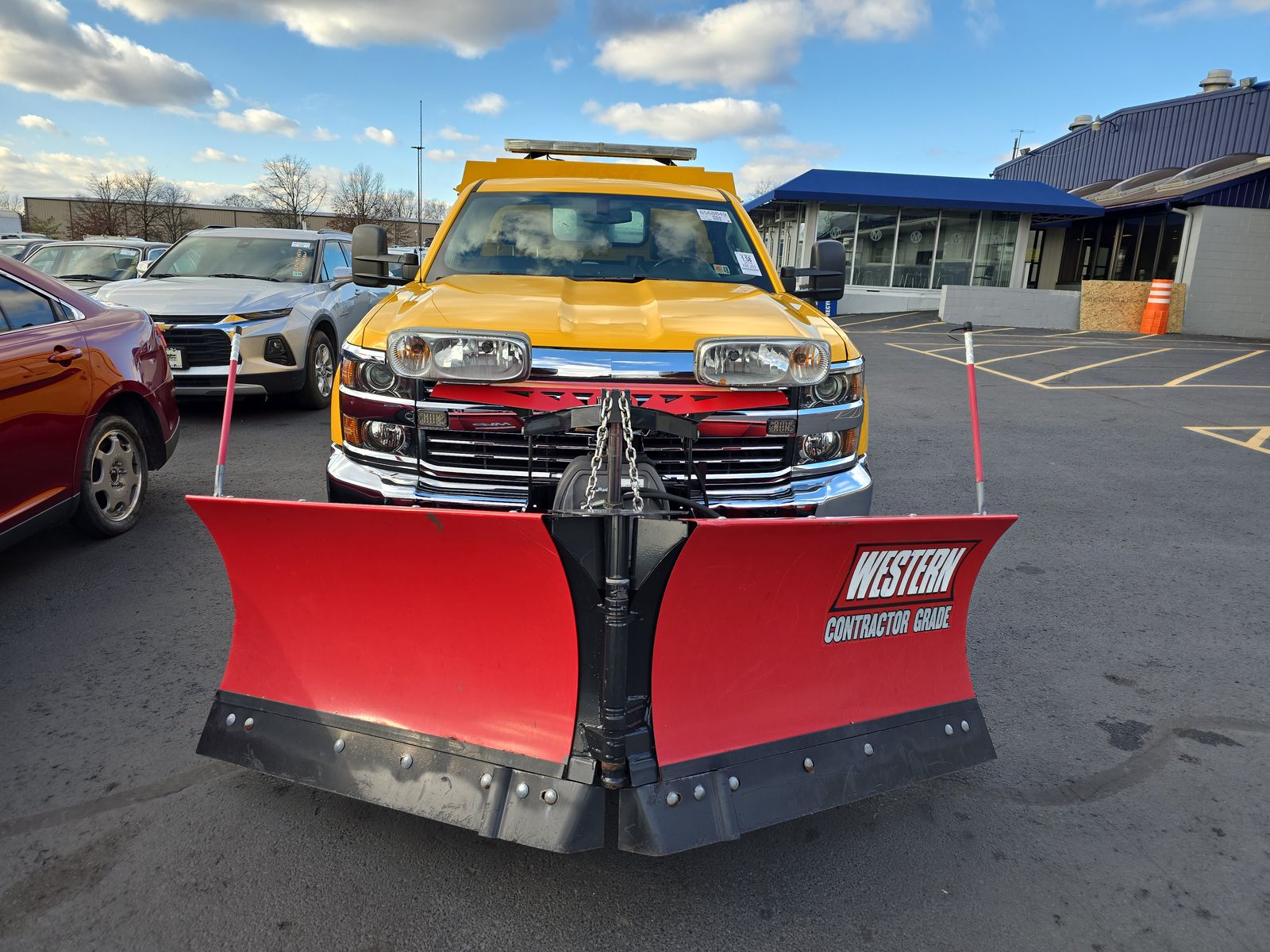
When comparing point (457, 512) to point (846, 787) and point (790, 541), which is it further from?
point (846, 787)

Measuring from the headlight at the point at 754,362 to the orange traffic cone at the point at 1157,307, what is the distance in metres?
22.9

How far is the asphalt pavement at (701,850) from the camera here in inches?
85.7

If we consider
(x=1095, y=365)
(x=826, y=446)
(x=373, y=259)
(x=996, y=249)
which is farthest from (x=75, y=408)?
(x=996, y=249)

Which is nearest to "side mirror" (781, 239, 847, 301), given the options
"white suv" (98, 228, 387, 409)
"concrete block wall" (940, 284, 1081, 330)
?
"white suv" (98, 228, 387, 409)

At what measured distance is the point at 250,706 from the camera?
247 cm

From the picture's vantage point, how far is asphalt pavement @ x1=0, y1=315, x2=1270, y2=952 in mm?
2178


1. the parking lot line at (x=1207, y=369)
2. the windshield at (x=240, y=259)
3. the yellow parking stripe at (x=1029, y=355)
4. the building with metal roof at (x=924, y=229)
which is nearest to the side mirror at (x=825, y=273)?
the windshield at (x=240, y=259)

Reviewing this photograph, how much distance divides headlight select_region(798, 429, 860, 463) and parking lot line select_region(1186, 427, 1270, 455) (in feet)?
22.6

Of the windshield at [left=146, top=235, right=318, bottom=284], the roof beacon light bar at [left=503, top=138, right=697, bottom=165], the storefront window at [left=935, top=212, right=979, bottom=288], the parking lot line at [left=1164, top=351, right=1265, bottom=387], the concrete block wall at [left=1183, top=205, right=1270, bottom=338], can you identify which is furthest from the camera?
the storefront window at [left=935, top=212, right=979, bottom=288]

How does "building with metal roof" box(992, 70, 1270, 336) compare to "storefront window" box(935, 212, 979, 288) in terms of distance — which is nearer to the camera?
"building with metal roof" box(992, 70, 1270, 336)

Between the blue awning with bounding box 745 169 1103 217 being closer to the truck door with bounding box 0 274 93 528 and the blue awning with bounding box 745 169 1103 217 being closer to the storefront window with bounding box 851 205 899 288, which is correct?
the storefront window with bounding box 851 205 899 288

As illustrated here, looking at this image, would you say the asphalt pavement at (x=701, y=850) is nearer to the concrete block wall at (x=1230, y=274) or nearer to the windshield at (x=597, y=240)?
the windshield at (x=597, y=240)

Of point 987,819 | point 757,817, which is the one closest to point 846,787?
point 757,817

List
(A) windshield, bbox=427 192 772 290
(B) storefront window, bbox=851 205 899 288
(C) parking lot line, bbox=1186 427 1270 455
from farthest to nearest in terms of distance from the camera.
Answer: (B) storefront window, bbox=851 205 899 288
(C) parking lot line, bbox=1186 427 1270 455
(A) windshield, bbox=427 192 772 290
